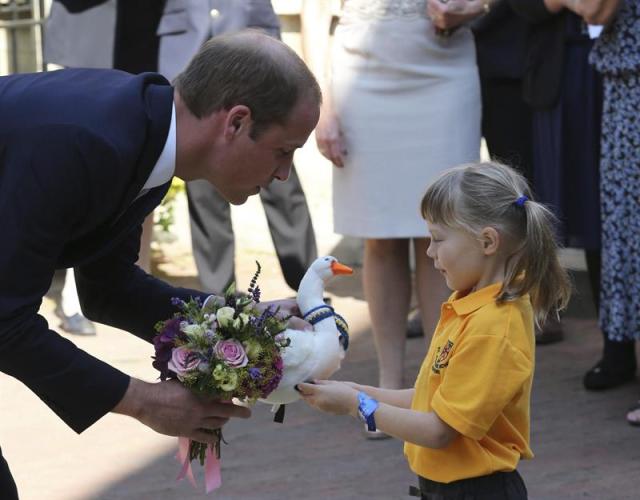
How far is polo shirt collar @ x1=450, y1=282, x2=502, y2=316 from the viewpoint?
3156 millimetres

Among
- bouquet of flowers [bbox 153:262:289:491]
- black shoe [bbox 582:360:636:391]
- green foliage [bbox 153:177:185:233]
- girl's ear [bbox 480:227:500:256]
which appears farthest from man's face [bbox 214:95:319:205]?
green foliage [bbox 153:177:185:233]

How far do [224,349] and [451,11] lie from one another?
236 centimetres

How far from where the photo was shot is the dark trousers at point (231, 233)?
268 inches

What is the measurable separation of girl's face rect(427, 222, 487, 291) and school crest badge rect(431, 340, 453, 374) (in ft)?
0.51

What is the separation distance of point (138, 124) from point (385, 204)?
230 cm

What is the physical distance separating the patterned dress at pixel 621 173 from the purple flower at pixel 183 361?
2571mm

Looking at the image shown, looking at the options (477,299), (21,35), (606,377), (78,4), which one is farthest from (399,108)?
(21,35)

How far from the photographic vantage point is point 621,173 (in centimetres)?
507

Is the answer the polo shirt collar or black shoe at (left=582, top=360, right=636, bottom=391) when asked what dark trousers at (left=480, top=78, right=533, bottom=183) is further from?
the polo shirt collar

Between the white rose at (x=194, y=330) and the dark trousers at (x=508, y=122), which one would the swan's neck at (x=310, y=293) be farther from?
the dark trousers at (x=508, y=122)

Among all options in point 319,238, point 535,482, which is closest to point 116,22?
point 319,238

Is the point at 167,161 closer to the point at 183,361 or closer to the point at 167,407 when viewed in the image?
the point at 183,361

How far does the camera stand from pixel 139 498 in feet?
14.7

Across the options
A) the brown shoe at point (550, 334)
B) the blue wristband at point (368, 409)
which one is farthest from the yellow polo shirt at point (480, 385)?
the brown shoe at point (550, 334)
